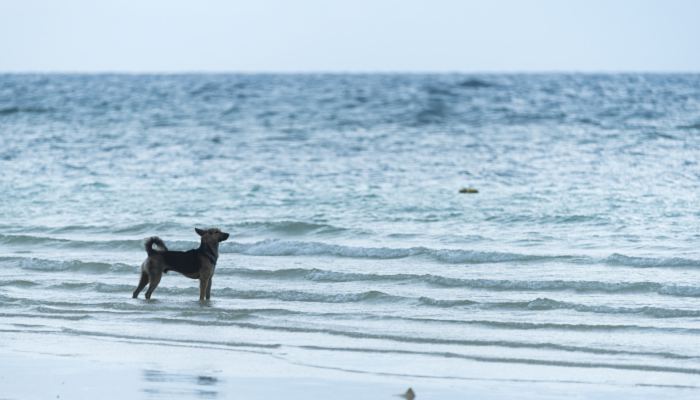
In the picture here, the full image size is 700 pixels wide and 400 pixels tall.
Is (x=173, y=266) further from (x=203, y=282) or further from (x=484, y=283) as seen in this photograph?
(x=484, y=283)

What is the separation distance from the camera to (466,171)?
75.2 ft

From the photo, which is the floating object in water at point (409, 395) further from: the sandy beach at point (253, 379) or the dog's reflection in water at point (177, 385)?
the dog's reflection in water at point (177, 385)

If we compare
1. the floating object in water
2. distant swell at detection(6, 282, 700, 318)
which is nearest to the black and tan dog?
distant swell at detection(6, 282, 700, 318)

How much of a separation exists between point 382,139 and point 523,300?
2053 cm

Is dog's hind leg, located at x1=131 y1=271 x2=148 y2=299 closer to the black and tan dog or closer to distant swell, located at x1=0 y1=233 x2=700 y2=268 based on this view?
the black and tan dog

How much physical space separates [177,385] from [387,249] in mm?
6326

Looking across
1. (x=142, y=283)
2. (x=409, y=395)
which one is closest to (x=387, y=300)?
(x=142, y=283)

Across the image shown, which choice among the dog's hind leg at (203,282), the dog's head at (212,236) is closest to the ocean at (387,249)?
the dog's hind leg at (203,282)

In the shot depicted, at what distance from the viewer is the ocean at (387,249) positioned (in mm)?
9016

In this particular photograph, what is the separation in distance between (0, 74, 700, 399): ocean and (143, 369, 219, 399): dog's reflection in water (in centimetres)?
88

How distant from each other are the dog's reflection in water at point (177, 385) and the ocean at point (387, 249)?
34.6 inches

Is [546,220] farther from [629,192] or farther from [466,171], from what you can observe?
[466,171]

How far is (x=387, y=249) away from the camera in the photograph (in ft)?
45.1

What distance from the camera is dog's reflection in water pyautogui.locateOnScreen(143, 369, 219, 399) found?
7.42 metres
